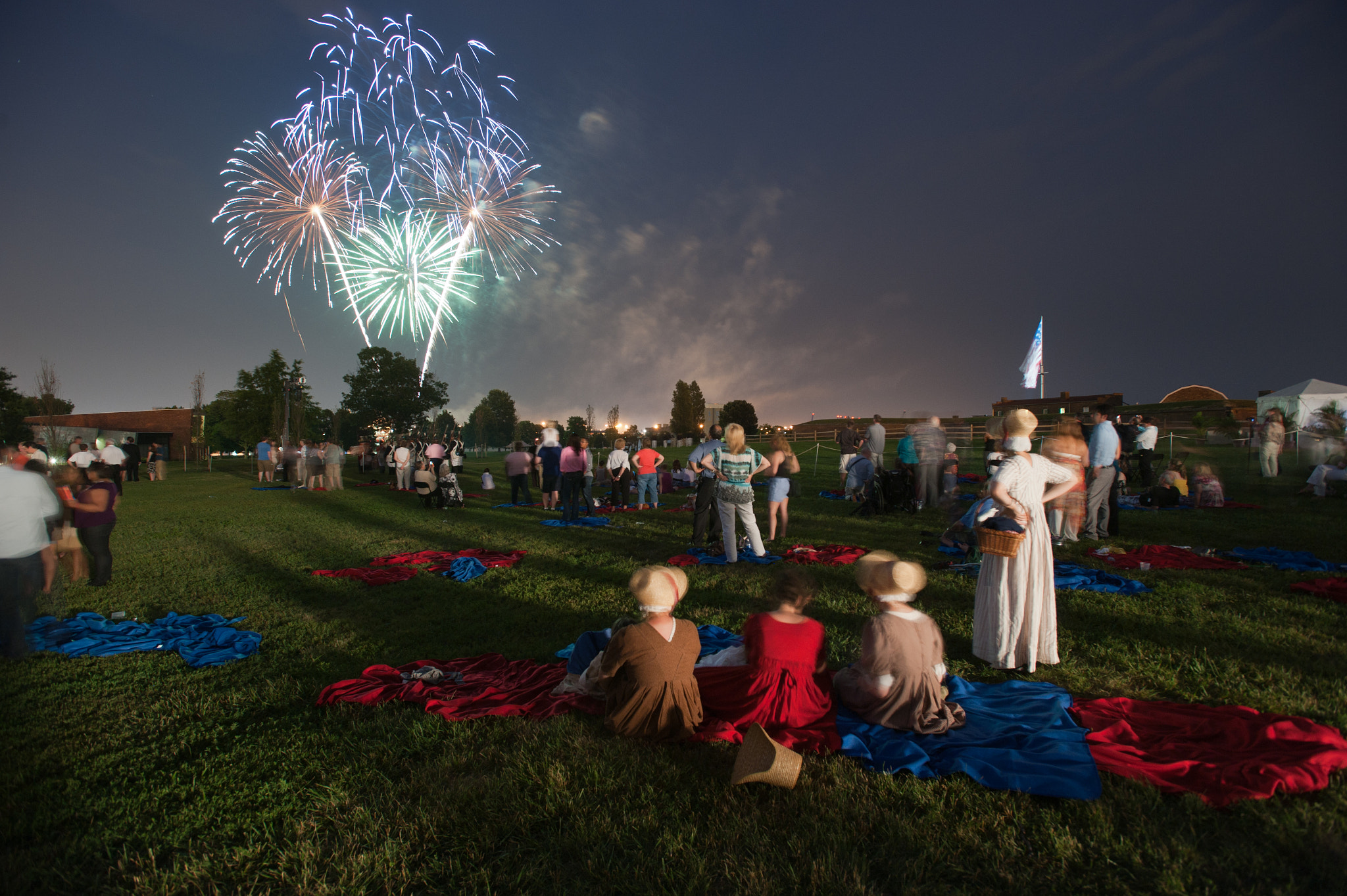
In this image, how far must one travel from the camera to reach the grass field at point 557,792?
2551mm

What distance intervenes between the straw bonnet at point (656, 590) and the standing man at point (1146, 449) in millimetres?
16486

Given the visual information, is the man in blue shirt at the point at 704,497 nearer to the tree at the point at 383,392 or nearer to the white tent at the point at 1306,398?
the white tent at the point at 1306,398

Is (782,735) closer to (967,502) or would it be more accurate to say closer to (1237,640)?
(1237,640)

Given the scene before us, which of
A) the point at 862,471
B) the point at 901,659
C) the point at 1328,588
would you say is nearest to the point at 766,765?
the point at 901,659

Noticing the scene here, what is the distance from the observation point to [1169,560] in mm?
8070

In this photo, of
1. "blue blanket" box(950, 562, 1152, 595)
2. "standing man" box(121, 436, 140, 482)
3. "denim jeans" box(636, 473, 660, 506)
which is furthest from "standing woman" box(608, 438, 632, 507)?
"standing man" box(121, 436, 140, 482)

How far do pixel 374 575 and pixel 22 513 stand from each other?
4.15 metres

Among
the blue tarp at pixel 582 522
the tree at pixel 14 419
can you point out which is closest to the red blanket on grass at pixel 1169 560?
the blue tarp at pixel 582 522

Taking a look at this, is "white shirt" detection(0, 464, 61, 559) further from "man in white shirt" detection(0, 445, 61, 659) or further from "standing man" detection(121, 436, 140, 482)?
"standing man" detection(121, 436, 140, 482)

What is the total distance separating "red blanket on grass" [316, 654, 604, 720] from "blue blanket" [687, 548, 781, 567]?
4.01m

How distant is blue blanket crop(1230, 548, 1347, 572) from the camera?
754 cm

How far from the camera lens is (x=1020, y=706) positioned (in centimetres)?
395

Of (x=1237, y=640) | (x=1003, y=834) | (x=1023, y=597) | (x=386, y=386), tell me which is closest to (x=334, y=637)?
(x=1003, y=834)

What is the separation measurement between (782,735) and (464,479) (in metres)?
24.8
